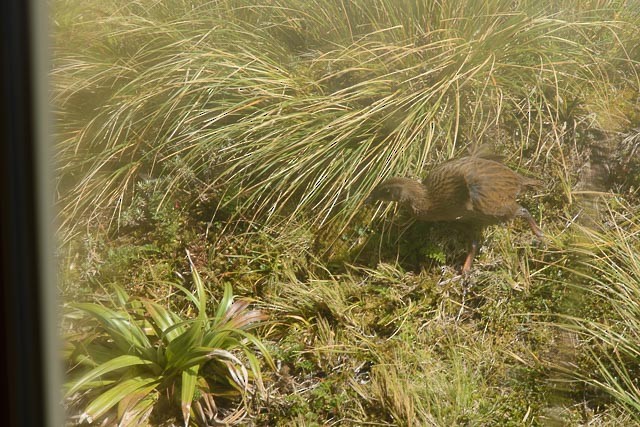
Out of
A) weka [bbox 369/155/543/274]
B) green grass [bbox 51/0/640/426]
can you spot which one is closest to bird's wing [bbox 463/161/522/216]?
weka [bbox 369/155/543/274]

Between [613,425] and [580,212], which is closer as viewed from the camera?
[613,425]

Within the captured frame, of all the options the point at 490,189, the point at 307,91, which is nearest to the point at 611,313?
the point at 490,189

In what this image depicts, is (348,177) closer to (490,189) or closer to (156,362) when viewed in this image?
(490,189)

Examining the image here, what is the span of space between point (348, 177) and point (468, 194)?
613 mm

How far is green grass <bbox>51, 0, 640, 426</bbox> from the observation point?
3119 mm

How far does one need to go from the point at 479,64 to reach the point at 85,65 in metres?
Result: 2.00

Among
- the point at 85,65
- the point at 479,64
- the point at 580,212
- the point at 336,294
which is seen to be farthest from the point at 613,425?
the point at 85,65

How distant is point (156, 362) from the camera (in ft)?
9.97

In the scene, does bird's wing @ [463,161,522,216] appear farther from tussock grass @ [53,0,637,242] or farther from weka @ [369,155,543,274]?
tussock grass @ [53,0,637,242]

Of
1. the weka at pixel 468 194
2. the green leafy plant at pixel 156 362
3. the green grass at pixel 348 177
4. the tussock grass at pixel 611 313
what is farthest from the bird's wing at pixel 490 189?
the green leafy plant at pixel 156 362

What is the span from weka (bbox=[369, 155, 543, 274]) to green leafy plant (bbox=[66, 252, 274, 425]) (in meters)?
0.98

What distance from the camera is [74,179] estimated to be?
336cm

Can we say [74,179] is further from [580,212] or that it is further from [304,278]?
[580,212]

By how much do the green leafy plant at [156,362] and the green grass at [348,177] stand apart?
1.4 inches
